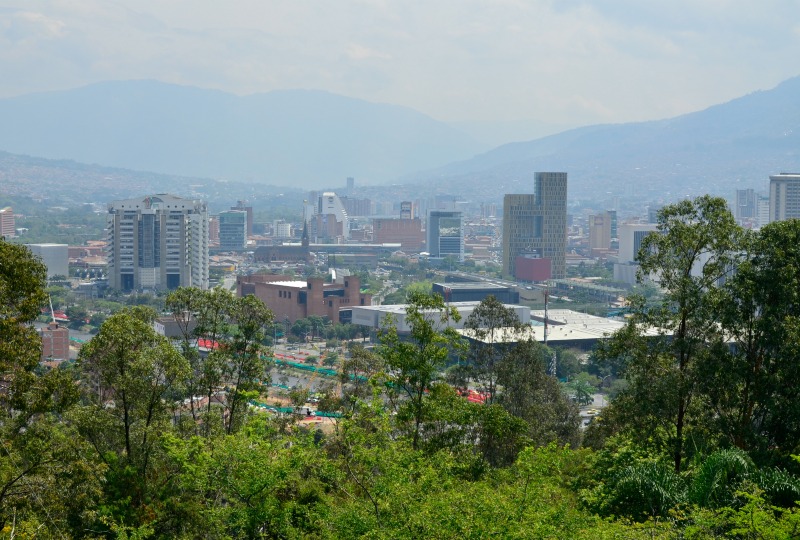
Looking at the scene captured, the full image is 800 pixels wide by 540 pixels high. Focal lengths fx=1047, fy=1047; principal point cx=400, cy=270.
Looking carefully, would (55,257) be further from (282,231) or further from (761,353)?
(761,353)

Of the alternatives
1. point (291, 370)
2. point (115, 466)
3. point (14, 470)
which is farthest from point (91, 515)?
point (291, 370)

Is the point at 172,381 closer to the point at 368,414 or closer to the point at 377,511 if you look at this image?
the point at 368,414

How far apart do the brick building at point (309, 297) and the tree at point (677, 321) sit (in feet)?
102

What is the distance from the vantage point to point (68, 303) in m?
43.6

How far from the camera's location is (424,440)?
9.70 metres

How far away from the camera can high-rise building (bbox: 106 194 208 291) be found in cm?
4825

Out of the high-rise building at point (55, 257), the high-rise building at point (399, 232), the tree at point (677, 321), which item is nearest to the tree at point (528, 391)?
the tree at point (677, 321)

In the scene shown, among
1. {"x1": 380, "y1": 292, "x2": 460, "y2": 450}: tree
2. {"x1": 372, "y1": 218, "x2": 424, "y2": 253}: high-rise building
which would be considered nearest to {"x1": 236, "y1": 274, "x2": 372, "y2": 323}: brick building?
{"x1": 380, "y1": 292, "x2": 460, "y2": 450}: tree

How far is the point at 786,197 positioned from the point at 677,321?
2199 inches

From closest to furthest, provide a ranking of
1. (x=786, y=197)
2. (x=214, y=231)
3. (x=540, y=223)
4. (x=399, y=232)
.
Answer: (x=540, y=223), (x=786, y=197), (x=214, y=231), (x=399, y=232)

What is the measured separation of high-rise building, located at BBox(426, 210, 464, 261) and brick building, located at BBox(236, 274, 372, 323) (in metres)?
31.6

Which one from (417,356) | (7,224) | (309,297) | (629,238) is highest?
(7,224)

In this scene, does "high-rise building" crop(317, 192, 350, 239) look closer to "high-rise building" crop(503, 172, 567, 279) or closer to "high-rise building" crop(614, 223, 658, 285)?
"high-rise building" crop(614, 223, 658, 285)

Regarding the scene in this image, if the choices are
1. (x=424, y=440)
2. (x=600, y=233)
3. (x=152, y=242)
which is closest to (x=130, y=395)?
(x=424, y=440)
